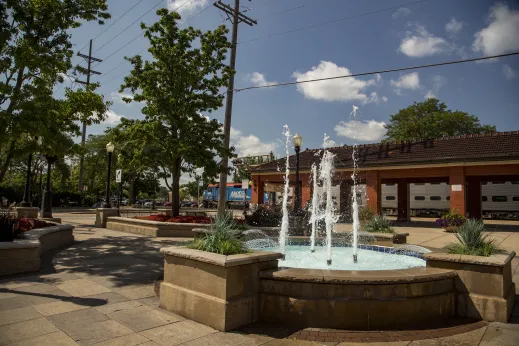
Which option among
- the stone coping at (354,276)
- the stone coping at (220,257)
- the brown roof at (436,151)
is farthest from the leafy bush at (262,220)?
the brown roof at (436,151)

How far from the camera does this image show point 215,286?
4.63m

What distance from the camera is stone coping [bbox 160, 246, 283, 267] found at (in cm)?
455

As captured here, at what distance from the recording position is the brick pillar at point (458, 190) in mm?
20094

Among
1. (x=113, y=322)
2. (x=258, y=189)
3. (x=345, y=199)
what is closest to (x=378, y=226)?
(x=113, y=322)

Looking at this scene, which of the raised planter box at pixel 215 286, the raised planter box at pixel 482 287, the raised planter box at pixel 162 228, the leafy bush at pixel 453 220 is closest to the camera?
the raised planter box at pixel 215 286

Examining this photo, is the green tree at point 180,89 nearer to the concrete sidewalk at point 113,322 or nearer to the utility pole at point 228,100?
the utility pole at point 228,100

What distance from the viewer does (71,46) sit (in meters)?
11.5

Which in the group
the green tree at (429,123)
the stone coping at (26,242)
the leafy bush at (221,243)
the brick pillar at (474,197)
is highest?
the green tree at (429,123)

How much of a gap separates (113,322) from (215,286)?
4.74 ft

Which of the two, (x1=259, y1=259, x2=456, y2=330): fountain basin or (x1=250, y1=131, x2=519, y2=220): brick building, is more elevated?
(x1=250, y1=131, x2=519, y2=220): brick building

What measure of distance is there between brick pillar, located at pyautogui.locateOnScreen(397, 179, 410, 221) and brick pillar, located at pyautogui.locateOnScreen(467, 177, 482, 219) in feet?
13.7

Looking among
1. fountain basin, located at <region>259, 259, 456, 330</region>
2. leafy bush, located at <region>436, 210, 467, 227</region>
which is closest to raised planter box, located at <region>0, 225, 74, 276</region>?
fountain basin, located at <region>259, 259, 456, 330</region>

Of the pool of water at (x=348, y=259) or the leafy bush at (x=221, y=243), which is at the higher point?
the leafy bush at (x=221, y=243)

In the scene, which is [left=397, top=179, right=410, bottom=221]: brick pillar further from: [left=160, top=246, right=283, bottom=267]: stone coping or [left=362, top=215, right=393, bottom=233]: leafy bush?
[left=160, top=246, right=283, bottom=267]: stone coping
